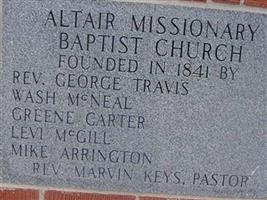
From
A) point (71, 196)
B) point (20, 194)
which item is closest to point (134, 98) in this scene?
point (71, 196)

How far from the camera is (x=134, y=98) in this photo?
5.80 feet

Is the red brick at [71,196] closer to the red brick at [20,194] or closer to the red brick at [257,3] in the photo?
the red brick at [20,194]

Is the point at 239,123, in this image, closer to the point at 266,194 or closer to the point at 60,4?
the point at 266,194

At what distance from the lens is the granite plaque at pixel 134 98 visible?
1.72 meters

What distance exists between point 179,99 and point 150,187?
313 millimetres

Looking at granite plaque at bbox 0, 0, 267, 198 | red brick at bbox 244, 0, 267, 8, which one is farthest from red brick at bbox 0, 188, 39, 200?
red brick at bbox 244, 0, 267, 8

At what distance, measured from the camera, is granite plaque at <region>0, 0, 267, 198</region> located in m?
1.72

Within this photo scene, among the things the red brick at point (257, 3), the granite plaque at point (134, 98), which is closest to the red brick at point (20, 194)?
the granite plaque at point (134, 98)

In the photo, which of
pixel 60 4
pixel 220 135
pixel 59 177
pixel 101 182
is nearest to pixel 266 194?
pixel 220 135

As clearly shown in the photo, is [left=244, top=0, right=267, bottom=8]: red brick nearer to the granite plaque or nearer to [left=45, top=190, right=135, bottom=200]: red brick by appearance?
the granite plaque

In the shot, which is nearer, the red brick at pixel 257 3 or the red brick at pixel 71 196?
the red brick at pixel 257 3

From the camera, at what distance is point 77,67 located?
1755 millimetres

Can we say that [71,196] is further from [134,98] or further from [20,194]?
[134,98]

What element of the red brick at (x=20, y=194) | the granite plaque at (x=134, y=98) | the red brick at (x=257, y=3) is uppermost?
the red brick at (x=257, y=3)
